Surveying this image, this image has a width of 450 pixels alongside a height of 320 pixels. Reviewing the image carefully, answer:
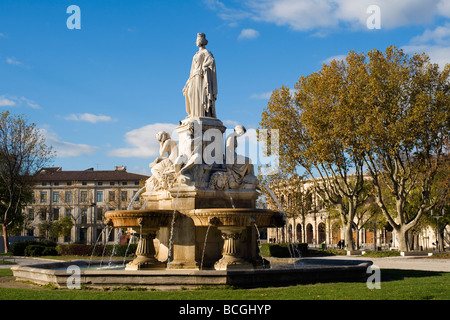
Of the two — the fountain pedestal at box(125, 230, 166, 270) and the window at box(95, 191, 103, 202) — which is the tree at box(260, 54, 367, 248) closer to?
the fountain pedestal at box(125, 230, 166, 270)

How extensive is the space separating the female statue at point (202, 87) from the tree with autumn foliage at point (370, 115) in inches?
674

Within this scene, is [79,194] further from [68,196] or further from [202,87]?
[202,87]

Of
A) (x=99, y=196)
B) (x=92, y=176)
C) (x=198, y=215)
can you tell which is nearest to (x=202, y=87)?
(x=198, y=215)

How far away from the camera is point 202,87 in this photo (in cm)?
1597

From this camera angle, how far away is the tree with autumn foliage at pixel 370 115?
3142 cm

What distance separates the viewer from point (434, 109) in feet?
105

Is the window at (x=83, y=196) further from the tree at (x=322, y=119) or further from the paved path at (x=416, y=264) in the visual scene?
the paved path at (x=416, y=264)

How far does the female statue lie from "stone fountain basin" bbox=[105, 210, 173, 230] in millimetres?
3654

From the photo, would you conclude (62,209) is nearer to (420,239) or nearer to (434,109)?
(420,239)

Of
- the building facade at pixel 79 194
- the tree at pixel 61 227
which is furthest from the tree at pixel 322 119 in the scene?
the building facade at pixel 79 194

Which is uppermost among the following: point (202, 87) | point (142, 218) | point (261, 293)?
point (202, 87)

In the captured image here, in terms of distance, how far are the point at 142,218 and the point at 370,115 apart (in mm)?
21325
